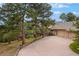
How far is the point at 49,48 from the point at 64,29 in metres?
0.22

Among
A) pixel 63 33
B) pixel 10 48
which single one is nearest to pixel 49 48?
pixel 63 33

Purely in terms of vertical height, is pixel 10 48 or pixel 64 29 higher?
pixel 64 29

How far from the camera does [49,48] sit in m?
3.96

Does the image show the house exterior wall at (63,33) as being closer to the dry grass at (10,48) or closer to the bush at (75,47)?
the bush at (75,47)

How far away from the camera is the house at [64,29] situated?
12.9 feet

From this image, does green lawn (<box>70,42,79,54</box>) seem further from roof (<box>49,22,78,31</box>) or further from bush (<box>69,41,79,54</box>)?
roof (<box>49,22,78,31</box>)

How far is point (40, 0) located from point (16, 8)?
234 millimetres

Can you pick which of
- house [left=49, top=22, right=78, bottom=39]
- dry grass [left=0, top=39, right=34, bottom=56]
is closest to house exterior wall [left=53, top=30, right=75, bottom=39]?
house [left=49, top=22, right=78, bottom=39]

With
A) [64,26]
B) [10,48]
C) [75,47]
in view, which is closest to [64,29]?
[64,26]

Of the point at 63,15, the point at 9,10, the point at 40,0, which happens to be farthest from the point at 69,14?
the point at 9,10

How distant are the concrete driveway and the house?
0.13 ft

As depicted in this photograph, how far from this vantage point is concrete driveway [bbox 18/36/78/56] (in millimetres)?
3947

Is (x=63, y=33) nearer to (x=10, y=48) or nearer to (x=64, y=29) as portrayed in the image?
(x=64, y=29)

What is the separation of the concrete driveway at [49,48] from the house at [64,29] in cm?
4
